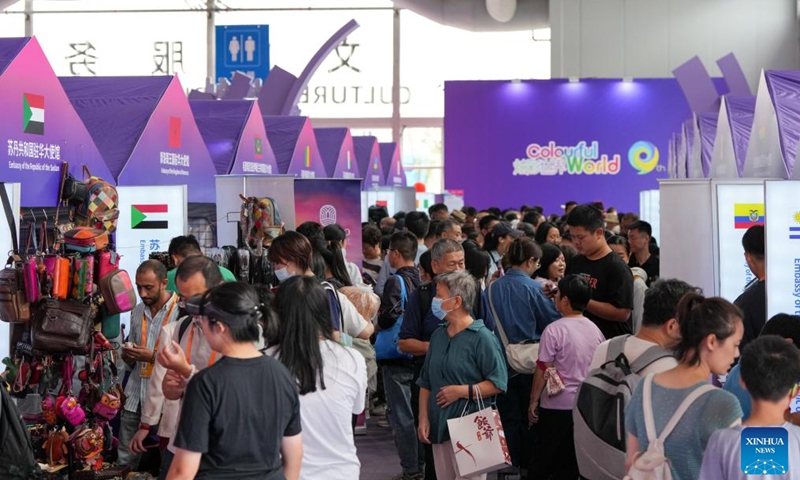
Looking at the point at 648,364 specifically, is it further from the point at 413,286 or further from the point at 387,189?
the point at 387,189

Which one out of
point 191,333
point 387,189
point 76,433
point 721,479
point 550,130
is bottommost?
point 76,433

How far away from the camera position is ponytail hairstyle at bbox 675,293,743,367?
2.65 meters

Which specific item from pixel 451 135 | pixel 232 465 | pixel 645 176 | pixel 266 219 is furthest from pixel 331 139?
pixel 232 465

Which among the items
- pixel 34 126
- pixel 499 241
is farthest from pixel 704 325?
pixel 34 126

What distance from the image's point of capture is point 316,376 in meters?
2.99

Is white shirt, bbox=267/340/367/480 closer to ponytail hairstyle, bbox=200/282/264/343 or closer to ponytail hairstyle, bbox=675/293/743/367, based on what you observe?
ponytail hairstyle, bbox=200/282/264/343

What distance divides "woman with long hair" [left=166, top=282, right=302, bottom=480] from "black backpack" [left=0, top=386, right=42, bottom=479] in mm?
1779

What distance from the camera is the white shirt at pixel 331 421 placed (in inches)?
118

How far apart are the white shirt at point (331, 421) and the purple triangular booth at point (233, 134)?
6.74m

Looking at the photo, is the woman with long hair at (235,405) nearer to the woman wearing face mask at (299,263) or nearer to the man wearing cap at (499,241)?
the woman wearing face mask at (299,263)

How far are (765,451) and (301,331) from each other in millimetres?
1278

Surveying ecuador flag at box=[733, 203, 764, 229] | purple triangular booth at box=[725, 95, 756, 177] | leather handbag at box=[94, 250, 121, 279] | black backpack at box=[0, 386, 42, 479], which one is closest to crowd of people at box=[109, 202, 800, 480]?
leather handbag at box=[94, 250, 121, 279]

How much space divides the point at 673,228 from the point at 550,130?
13872 mm

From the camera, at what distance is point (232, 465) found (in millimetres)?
2504
